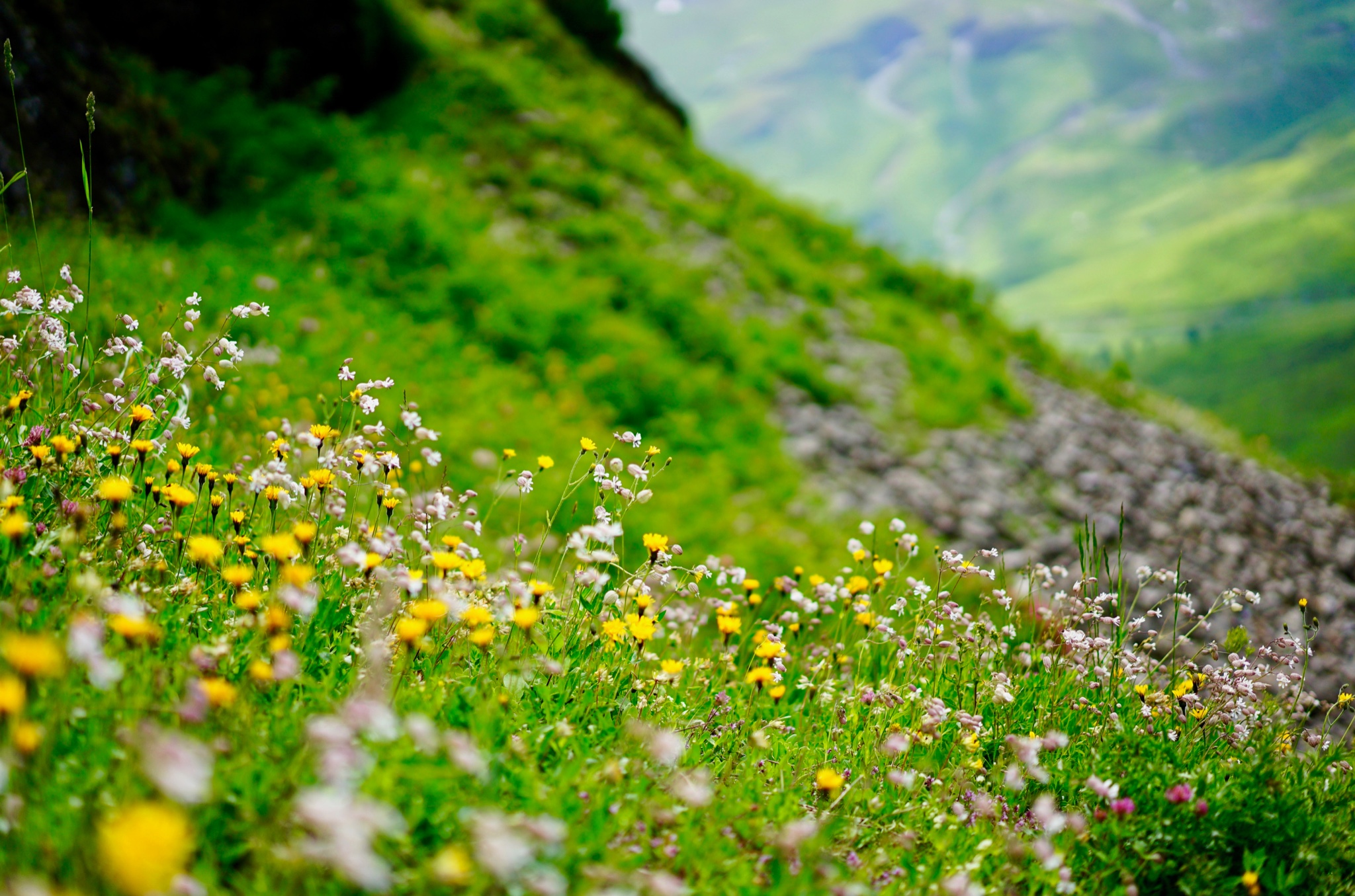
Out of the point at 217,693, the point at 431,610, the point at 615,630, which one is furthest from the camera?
the point at 615,630

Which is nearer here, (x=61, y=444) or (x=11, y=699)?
(x=11, y=699)

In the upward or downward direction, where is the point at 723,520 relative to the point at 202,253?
downward

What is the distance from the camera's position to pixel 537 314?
909cm

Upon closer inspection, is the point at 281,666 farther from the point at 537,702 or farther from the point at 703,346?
the point at 703,346

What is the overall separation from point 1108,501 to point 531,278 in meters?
8.51

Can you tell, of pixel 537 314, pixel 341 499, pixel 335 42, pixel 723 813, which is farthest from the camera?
pixel 335 42

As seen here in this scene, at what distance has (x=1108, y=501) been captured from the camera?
10039 millimetres

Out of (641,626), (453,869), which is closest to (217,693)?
(453,869)

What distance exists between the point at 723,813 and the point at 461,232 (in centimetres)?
910

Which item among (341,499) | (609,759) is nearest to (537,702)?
(609,759)

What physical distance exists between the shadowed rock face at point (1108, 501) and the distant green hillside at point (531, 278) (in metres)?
0.69

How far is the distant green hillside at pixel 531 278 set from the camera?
23.6 feet

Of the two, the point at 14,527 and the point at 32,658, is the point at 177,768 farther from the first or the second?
the point at 14,527

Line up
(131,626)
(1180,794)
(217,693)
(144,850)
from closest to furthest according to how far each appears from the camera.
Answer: (144,850), (217,693), (131,626), (1180,794)
